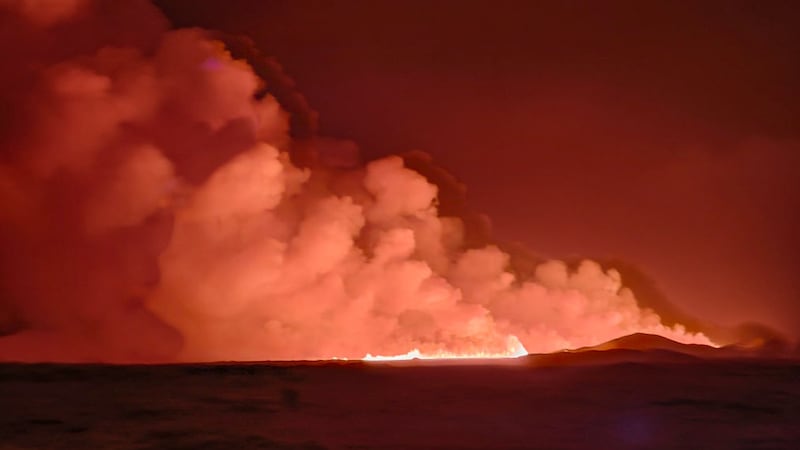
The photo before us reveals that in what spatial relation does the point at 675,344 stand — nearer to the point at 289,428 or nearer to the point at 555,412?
the point at 555,412

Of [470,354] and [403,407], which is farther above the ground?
[470,354]

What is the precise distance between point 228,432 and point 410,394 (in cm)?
207

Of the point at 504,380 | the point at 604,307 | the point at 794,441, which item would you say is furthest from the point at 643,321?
the point at 794,441

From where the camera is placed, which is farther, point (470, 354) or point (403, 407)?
point (470, 354)

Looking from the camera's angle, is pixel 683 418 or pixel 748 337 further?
pixel 748 337

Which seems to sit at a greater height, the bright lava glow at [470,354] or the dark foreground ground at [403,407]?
the bright lava glow at [470,354]

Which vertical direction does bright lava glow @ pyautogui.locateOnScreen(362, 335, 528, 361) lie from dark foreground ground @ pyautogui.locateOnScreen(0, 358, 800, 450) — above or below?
above

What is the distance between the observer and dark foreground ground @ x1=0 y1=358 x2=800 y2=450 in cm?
478

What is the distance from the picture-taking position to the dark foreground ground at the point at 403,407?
15.7 feet

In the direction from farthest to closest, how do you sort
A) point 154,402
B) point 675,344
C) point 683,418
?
point 675,344 → point 154,402 → point 683,418

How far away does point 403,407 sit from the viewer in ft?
19.7

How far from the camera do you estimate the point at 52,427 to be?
5.18 meters

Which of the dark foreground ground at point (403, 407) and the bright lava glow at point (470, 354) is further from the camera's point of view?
the bright lava glow at point (470, 354)

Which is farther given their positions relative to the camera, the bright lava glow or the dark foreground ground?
the bright lava glow
